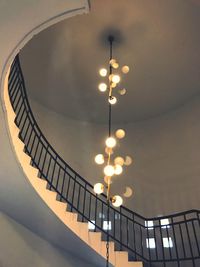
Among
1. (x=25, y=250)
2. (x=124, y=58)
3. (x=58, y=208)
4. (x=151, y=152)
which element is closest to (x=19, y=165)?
(x=58, y=208)

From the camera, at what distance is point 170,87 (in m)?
7.04

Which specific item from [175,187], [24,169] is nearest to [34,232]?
[24,169]

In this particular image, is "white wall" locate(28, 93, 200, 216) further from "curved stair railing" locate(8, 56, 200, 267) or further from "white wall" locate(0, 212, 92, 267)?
"white wall" locate(0, 212, 92, 267)

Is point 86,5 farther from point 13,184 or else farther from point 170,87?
point 170,87

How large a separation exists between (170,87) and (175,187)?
2574 mm

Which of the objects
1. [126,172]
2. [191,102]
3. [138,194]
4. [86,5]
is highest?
[191,102]

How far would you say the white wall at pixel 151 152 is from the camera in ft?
21.5

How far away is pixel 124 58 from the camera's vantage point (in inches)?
249

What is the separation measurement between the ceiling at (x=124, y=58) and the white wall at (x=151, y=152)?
0.33 m

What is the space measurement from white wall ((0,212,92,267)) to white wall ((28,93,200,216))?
2.19m

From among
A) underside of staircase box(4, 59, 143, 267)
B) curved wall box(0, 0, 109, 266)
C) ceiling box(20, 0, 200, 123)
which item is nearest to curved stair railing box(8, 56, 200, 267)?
underside of staircase box(4, 59, 143, 267)

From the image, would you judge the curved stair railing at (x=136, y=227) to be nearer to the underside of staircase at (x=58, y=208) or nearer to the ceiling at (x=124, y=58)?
the underside of staircase at (x=58, y=208)

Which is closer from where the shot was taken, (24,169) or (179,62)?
(24,169)

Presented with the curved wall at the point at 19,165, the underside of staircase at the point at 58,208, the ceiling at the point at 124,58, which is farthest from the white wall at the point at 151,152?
the curved wall at the point at 19,165
